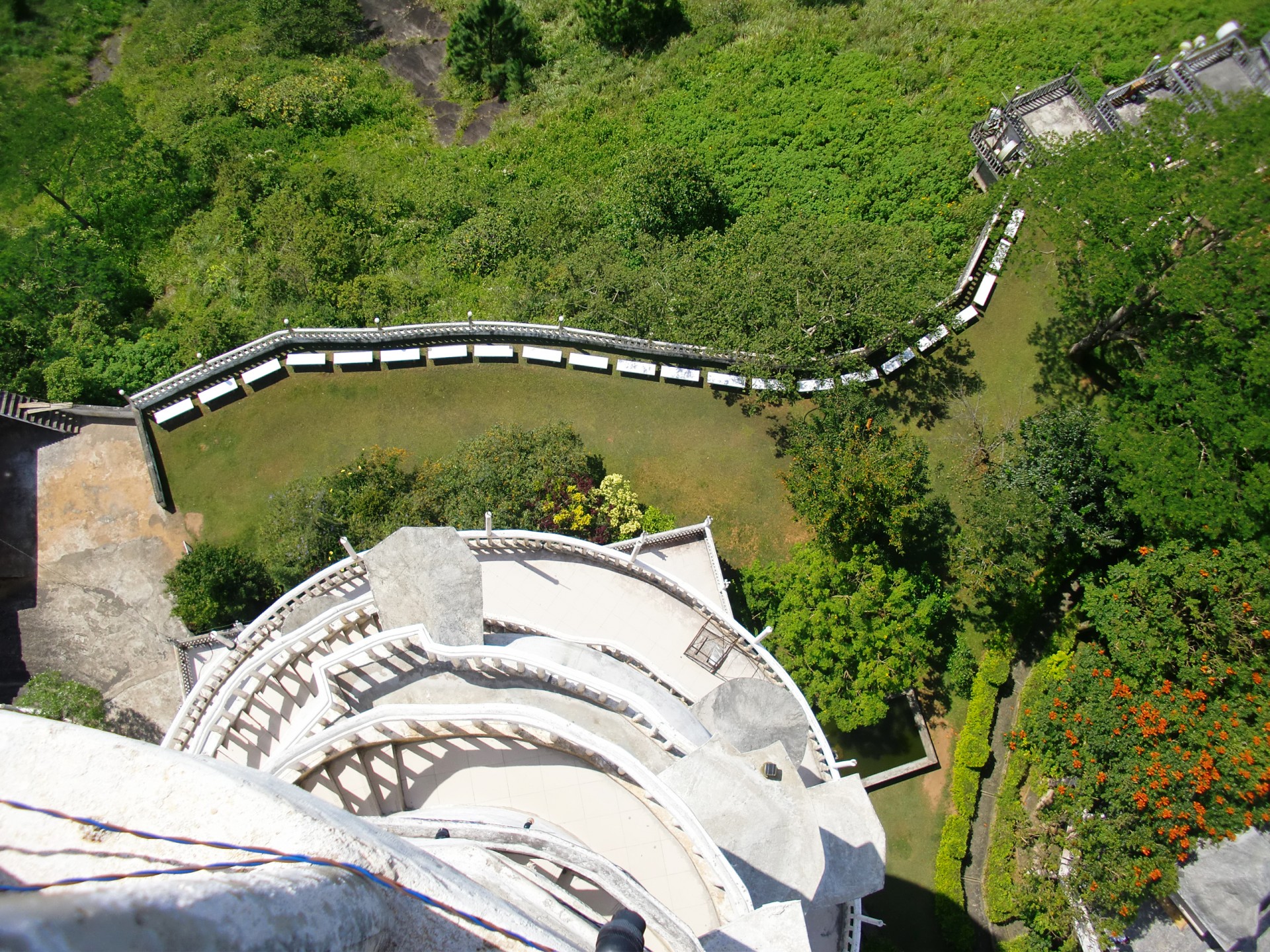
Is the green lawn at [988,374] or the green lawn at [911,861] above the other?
the green lawn at [988,374]

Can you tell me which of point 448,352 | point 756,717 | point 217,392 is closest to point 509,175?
point 448,352

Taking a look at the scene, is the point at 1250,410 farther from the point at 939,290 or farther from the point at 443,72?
the point at 443,72

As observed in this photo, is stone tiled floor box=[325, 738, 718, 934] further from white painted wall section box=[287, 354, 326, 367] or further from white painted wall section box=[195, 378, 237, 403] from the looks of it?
white painted wall section box=[195, 378, 237, 403]

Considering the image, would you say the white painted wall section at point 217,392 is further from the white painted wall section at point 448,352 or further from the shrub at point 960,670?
the shrub at point 960,670

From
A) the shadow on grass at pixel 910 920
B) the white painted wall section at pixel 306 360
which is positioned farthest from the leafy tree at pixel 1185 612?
the white painted wall section at pixel 306 360

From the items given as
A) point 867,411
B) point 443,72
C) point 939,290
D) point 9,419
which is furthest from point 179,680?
point 443,72

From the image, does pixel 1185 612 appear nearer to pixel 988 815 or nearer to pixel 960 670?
pixel 960 670
